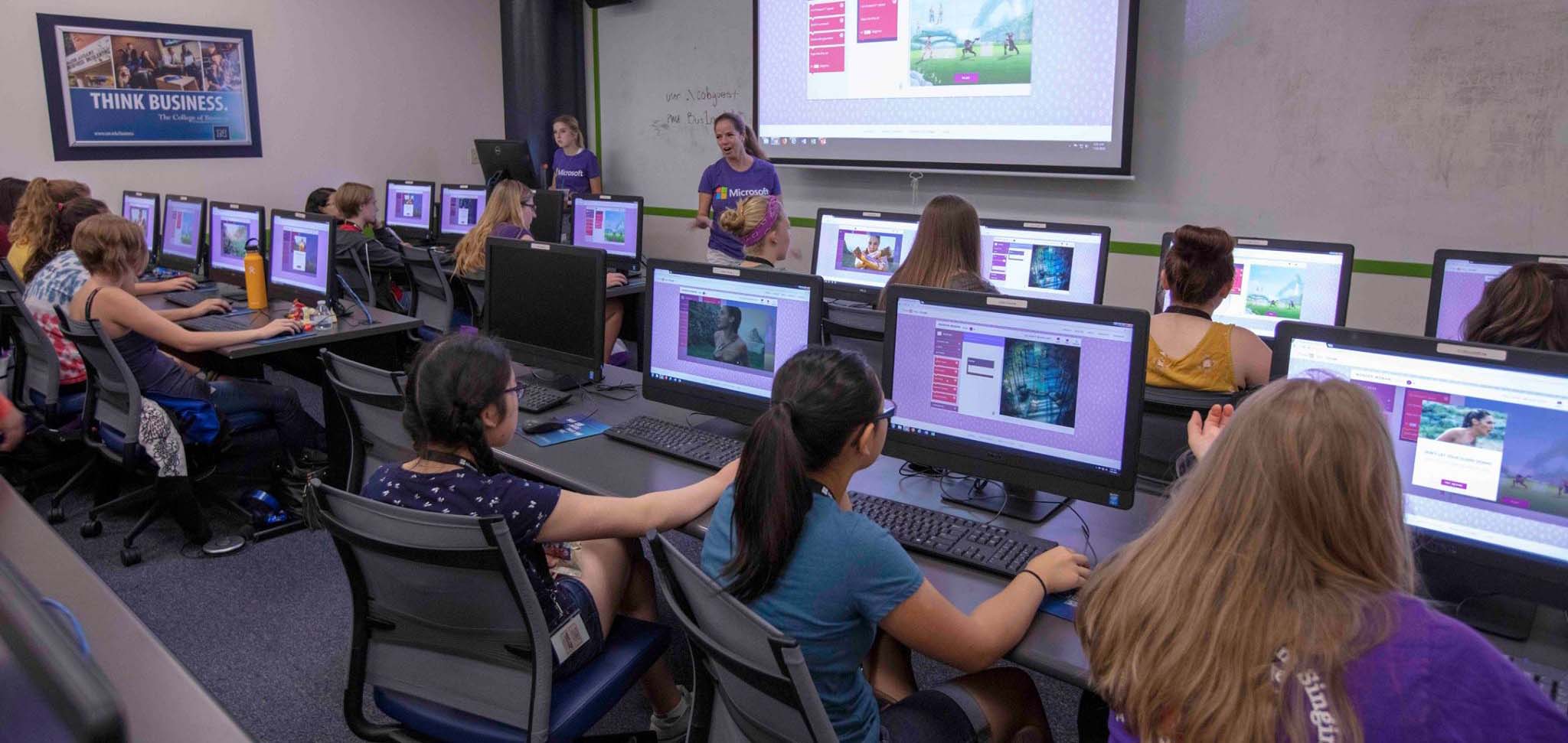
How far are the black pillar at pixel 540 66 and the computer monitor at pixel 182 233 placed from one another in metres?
2.81

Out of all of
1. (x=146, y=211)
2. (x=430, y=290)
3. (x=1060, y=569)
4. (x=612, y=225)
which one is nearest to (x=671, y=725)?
(x=1060, y=569)

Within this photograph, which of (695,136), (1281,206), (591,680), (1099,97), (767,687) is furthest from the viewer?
(695,136)

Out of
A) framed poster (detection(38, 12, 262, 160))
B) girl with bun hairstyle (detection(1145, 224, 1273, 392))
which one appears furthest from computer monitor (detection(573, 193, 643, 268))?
girl with bun hairstyle (detection(1145, 224, 1273, 392))

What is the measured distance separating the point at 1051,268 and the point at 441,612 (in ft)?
9.16

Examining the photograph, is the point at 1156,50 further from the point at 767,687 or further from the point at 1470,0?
the point at 767,687

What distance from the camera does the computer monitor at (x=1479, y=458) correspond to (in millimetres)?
1424

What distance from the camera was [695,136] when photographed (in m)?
7.36

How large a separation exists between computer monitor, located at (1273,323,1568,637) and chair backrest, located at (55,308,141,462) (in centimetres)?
336

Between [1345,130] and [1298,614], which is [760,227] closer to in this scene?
[1345,130]

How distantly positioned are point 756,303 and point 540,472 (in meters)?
0.65

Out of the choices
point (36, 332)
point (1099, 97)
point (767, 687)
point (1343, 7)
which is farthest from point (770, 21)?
point (767, 687)

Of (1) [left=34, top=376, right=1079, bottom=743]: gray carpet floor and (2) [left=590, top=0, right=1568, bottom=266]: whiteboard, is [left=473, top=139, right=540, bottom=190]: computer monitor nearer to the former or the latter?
(2) [left=590, top=0, right=1568, bottom=266]: whiteboard

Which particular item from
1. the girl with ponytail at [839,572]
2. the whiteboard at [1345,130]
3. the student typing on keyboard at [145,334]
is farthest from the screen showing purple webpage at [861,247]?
the girl with ponytail at [839,572]

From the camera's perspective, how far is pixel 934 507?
204 cm
